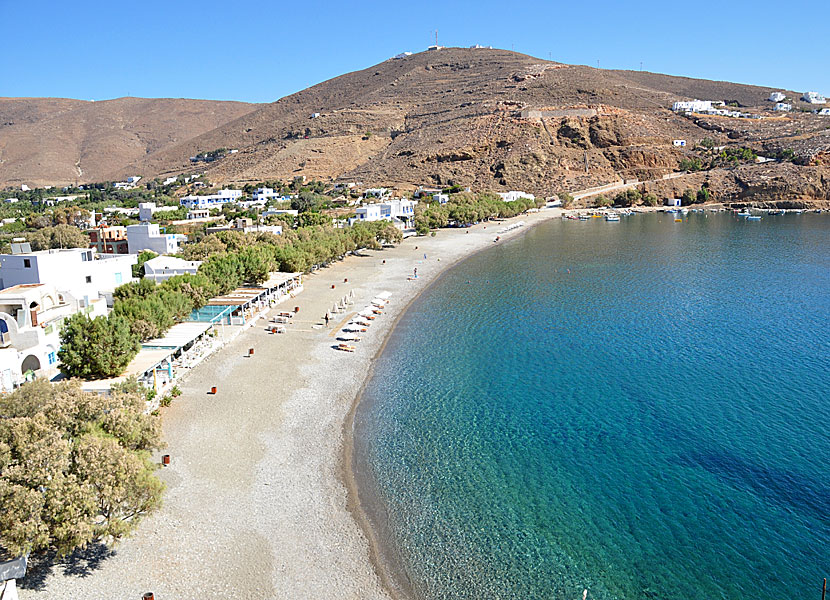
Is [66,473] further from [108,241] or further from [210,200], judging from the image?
[210,200]

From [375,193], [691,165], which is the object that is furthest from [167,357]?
[691,165]

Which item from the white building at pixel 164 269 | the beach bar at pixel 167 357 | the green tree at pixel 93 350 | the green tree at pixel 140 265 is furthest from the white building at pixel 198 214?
the green tree at pixel 93 350

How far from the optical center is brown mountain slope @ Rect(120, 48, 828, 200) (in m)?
134

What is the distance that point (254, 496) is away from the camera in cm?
1942

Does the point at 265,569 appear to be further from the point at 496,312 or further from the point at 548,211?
the point at 548,211

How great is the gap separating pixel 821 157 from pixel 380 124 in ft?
344

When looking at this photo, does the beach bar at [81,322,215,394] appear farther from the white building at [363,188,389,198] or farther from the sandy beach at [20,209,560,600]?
the white building at [363,188,389,198]

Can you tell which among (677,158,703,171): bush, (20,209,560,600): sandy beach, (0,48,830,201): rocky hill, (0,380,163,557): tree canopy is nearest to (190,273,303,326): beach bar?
(20,209,560,600): sandy beach

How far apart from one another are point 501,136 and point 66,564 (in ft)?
440

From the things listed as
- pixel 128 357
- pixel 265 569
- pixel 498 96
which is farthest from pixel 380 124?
pixel 265 569

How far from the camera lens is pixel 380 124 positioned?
559ft

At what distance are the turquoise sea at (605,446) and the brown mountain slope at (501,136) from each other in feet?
294

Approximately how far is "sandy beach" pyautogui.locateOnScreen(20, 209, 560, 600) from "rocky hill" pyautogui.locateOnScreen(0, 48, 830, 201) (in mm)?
102630

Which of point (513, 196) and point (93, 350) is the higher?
point (513, 196)
